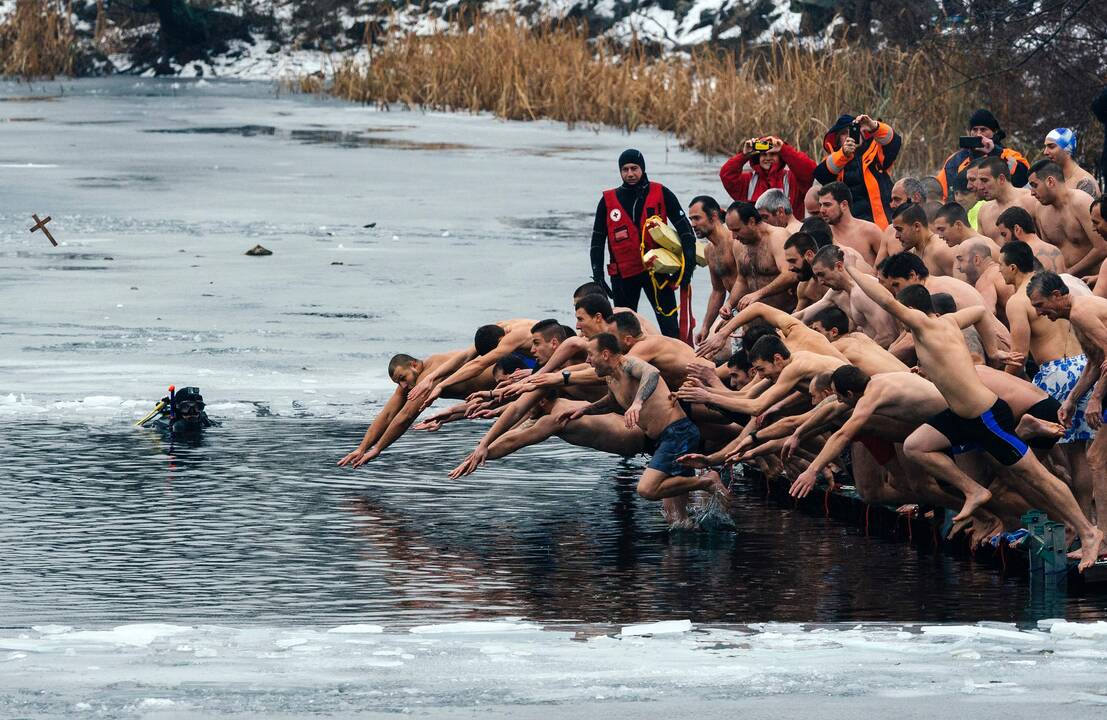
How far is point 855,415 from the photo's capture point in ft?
35.1

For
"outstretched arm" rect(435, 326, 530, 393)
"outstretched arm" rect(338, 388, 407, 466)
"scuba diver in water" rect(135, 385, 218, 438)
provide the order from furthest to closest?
"scuba diver in water" rect(135, 385, 218, 438), "outstretched arm" rect(435, 326, 530, 393), "outstretched arm" rect(338, 388, 407, 466)

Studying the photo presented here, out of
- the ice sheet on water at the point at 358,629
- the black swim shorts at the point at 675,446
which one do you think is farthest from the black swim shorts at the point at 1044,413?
the ice sheet on water at the point at 358,629

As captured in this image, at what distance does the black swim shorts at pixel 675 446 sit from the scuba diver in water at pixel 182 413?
3.84 meters

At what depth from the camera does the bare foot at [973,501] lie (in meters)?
10.4

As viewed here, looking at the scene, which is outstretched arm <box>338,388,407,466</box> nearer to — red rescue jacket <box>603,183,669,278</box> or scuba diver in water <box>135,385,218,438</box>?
scuba diver in water <box>135,385,218,438</box>

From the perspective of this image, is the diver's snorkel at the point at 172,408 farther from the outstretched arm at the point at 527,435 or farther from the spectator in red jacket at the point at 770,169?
the spectator in red jacket at the point at 770,169

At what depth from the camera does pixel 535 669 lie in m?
8.34

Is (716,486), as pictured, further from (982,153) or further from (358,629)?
(982,153)

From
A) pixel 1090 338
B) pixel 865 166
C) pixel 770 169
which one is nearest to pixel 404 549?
pixel 1090 338

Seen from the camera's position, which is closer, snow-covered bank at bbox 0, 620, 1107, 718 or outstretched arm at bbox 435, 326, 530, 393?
snow-covered bank at bbox 0, 620, 1107, 718

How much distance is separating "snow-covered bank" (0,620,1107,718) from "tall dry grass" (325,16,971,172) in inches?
739

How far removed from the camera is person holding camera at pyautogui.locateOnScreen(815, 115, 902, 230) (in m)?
16.3

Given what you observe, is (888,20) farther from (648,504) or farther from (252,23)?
(252,23)

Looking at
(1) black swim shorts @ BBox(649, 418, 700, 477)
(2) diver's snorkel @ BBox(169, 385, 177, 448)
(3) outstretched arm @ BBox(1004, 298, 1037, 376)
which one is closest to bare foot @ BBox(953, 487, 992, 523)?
(3) outstretched arm @ BBox(1004, 298, 1037, 376)
